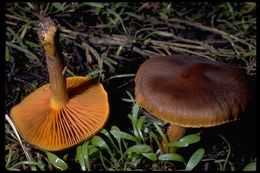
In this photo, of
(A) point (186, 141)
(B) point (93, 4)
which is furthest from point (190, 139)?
(B) point (93, 4)

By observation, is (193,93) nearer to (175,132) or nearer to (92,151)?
(175,132)

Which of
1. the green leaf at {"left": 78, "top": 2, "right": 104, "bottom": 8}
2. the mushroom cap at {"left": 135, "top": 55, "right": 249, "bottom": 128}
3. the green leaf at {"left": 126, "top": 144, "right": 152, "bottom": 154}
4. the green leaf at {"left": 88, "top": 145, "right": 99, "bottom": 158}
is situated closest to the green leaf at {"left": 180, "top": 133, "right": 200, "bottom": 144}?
the green leaf at {"left": 126, "top": 144, "right": 152, "bottom": 154}

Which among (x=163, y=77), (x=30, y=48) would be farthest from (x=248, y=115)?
(x=30, y=48)

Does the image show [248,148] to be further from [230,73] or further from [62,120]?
[62,120]

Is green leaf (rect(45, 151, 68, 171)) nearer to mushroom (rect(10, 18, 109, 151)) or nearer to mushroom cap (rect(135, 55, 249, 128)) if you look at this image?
mushroom (rect(10, 18, 109, 151))

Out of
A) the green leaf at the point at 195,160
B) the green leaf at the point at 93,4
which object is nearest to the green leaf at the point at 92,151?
the green leaf at the point at 195,160

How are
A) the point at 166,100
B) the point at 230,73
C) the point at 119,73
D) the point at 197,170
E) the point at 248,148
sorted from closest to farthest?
1. the point at 166,100
2. the point at 230,73
3. the point at 197,170
4. the point at 248,148
5. the point at 119,73
